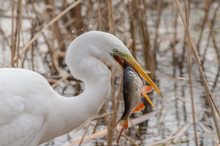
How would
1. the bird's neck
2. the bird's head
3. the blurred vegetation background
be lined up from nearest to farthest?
the bird's head, the bird's neck, the blurred vegetation background

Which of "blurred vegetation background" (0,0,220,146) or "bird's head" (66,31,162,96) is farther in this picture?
"blurred vegetation background" (0,0,220,146)

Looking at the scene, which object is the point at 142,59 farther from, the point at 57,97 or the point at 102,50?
the point at 102,50

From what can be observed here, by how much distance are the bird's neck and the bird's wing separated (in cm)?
10

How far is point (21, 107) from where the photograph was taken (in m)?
3.89

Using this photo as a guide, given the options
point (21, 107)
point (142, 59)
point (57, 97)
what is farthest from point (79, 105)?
point (142, 59)

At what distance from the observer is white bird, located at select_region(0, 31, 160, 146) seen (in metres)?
3.85

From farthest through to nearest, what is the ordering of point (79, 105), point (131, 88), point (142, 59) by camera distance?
point (142, 59), point (79, 105), point (131, 88)

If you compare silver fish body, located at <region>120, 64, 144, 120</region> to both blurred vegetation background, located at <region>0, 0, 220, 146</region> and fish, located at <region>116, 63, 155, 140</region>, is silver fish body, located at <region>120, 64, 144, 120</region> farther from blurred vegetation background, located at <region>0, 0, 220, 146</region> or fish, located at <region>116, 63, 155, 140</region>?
blurred vegetation background, located at <region>0, 0, 220, 146</region>

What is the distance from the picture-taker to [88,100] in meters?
3.99

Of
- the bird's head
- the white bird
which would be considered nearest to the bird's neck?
the white bird

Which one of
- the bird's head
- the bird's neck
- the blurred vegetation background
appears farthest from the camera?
the blurred vegetation background

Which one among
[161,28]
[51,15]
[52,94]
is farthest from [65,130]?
[161,28]

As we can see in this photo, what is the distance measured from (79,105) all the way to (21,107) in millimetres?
324

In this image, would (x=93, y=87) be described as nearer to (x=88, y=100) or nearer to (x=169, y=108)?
(x=88, y=100)
